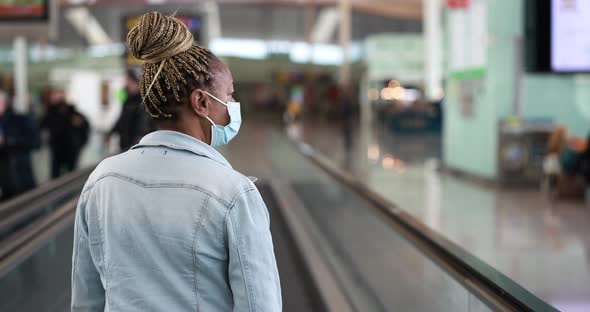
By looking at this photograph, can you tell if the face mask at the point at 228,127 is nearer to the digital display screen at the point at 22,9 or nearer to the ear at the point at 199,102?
the ear at the point at 199,102

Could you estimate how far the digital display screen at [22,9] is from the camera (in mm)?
11805

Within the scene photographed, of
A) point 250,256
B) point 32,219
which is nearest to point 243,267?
point 250,256

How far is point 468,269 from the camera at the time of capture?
307cm

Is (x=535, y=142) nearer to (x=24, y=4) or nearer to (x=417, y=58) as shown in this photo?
(x=24, y=4)

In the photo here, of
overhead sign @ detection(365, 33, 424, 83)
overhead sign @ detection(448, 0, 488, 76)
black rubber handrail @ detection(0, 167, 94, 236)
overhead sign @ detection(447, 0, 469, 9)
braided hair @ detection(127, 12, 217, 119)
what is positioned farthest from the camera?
overhead sign @ detection(365, 33, 424, 83)

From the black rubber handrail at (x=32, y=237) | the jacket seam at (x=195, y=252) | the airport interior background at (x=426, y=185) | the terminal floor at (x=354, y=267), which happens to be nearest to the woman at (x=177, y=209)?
the jacket seam at (x=195, y=252)

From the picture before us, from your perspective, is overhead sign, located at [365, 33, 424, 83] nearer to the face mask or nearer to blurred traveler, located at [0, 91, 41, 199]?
blurred traveler, located at [0, 91, 41, 199]

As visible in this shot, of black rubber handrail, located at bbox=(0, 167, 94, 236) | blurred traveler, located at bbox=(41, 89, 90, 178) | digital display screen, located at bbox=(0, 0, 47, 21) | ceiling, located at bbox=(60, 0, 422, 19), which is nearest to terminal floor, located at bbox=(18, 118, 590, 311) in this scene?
black rubber handrail, located at bbox=(0, 167, 94, 236)

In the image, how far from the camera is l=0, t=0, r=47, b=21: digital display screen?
38.7ft

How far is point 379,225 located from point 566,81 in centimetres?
994

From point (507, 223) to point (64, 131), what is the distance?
21.5 feet

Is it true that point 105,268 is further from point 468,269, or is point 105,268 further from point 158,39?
point 468,269

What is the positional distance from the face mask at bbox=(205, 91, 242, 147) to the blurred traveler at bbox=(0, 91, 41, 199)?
309 inches

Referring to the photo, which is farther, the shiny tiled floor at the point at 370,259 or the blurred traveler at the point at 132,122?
the blurred traveler at the point at 132,122
